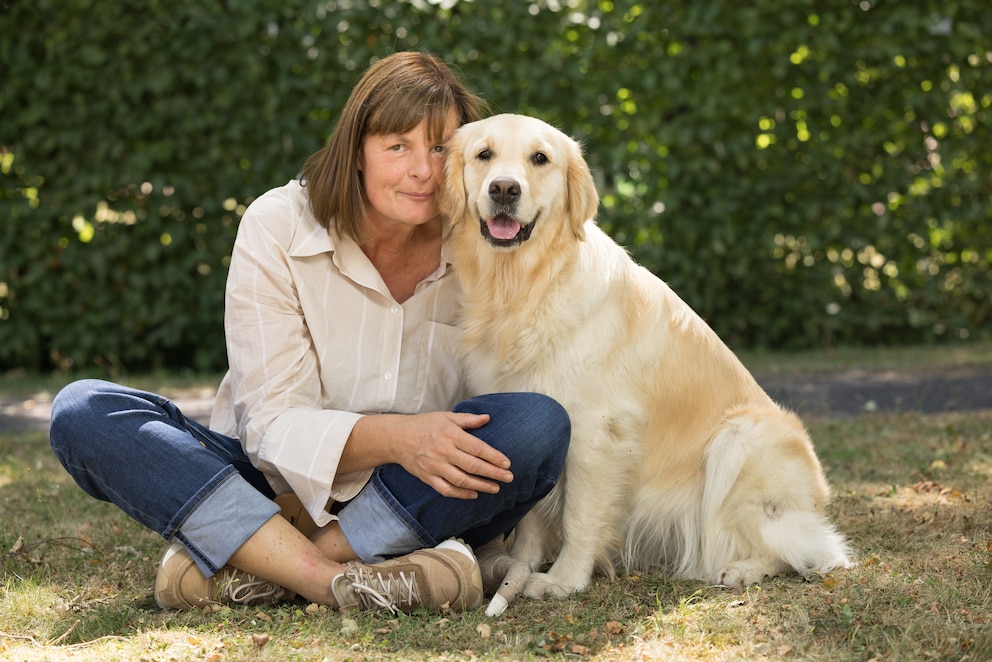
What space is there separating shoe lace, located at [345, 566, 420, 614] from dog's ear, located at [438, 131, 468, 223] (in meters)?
0.98

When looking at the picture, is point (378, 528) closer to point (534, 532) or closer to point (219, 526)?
point (219, 526)

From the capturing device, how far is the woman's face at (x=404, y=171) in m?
2.76

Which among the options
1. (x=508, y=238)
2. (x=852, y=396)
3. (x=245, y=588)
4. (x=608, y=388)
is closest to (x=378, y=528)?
(x=245, y=588)

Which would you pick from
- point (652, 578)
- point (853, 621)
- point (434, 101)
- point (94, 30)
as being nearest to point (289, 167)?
point (94, 30)

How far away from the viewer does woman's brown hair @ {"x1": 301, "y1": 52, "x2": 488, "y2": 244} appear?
8.93 feet

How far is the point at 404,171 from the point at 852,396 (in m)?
3.26

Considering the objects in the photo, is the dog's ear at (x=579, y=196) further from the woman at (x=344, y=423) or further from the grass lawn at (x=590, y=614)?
the grass lawn at (x=590, y=614)

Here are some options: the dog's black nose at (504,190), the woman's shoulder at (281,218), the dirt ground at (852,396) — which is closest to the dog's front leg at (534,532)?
the dog's black nose at (504,190)

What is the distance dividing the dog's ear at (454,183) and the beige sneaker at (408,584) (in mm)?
938

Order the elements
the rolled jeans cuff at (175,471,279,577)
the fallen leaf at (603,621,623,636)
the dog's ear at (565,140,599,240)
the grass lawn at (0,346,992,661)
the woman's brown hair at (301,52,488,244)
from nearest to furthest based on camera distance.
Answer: the grass lawn at (0,346,992,661) → the fallen leaf at (603,621,623,636) → the rolled jeans cuff at (175,471,279,577) → the woman's brown hair at (301,52,488,244) → the dog's ear at (565,140,599,240)

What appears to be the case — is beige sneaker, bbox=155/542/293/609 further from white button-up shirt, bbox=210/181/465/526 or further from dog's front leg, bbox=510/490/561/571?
dog's front leg, bbox=510/490/561/571

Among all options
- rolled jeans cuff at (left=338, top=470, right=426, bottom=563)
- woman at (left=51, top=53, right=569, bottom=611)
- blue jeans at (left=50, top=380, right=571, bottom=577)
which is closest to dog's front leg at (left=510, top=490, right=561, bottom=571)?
woman at (left=51, top=53, right=569, bottom=611)

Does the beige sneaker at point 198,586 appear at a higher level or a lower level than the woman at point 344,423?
lower

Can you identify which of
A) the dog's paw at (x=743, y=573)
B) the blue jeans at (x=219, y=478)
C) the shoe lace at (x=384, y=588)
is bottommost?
the dog's paw at (x=743, y=573)
